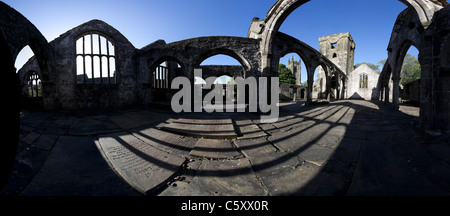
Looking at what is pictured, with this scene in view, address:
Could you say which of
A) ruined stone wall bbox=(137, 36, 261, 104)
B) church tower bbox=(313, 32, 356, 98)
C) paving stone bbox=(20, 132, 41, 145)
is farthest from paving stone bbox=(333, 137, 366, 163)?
church tower bbox=(313, 32, 356, 98)

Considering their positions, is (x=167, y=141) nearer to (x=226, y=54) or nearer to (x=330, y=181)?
(x=330, y=181)

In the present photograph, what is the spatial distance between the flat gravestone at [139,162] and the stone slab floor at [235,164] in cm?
1

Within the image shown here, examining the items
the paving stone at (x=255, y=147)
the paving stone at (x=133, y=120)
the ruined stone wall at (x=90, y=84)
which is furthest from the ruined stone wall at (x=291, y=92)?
the paving stone at (x=255, y=147)

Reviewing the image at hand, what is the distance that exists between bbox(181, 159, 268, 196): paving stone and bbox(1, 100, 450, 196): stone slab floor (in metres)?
0.01

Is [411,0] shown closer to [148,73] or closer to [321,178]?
[321,178]

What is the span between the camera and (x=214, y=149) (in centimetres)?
324

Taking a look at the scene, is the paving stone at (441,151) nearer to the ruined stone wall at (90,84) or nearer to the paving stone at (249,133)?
the paving stone at (249,133)

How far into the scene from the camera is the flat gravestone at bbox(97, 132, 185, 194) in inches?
82.3

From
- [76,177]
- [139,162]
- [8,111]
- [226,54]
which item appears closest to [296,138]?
[139,162]

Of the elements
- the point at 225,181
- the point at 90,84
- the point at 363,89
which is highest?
the point at 363,89

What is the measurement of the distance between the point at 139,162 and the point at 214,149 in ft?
4.71

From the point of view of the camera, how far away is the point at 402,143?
331 cm
